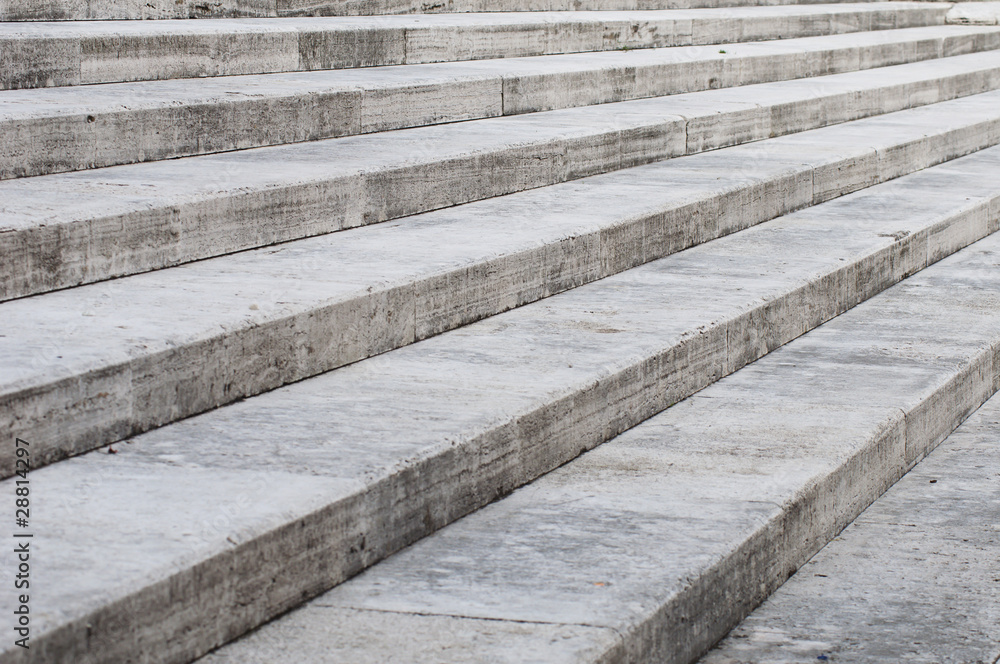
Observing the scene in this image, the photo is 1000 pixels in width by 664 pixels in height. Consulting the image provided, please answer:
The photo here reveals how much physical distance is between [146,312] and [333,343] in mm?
547

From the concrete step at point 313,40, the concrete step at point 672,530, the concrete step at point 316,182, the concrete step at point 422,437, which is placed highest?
the concrete step at point 313,40

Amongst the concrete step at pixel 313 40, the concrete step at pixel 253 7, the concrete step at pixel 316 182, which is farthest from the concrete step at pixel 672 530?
the concrete step at pixel 253 7

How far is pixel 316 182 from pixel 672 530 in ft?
7.18

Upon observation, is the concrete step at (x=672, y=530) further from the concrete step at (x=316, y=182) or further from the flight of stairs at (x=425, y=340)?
the concrete step at (x=316, y=182)

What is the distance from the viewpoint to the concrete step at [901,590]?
3078 mm

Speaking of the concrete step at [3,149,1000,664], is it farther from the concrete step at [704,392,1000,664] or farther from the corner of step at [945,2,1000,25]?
the corner of step at [945,2,1000,25]

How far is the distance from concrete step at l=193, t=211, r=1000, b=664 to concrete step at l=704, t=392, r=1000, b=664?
3 cm

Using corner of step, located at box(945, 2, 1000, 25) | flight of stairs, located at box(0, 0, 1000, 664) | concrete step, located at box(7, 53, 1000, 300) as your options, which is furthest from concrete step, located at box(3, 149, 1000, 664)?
corner of step, located at box(945, 2, 1000, 25)

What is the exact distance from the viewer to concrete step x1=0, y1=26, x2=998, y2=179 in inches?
186

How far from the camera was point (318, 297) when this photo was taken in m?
3.81

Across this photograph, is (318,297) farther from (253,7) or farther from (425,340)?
(253,7)

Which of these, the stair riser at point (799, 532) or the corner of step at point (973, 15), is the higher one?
the corner of step at point (973, 15)

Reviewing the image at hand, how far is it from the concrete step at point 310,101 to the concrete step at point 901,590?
299 centimetres

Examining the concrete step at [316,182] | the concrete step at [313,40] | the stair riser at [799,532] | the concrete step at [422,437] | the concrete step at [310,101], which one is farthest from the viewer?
the concrete step at [313,40]
